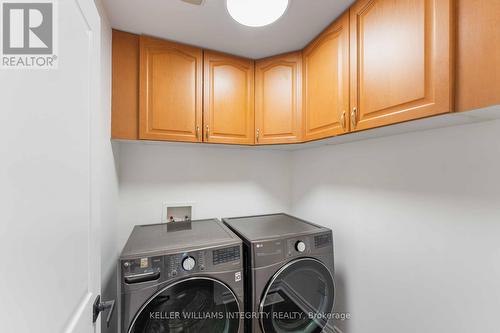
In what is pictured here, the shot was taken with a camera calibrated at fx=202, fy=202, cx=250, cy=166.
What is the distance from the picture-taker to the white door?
374mm

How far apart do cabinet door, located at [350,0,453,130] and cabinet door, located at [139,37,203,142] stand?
99 cm

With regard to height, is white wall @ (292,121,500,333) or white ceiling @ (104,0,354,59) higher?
white ceiling @ (104,0,354,59)

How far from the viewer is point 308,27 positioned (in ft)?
4.10

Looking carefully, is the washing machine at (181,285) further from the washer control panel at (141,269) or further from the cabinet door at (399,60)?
the cabinet door at (399,60)

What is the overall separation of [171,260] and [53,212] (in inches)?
24.3

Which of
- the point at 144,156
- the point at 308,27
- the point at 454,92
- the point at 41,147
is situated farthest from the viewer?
the point at 144,156

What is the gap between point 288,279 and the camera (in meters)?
1.20

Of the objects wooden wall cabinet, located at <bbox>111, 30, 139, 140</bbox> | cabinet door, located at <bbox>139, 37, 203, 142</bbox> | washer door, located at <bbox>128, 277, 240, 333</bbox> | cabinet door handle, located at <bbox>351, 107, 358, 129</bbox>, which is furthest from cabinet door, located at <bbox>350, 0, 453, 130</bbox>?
wooden wall cabinet, located at <bbox>111, 30, 139, 140</bbox>

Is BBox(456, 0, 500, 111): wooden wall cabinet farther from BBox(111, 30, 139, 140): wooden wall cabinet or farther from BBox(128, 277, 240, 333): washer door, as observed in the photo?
BBox(111, 30, 139, 140): wooden wall cabinet

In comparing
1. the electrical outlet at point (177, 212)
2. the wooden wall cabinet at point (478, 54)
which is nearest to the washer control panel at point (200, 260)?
the electrical outlet at point (177, 212)

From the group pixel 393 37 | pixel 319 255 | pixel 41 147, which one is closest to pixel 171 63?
pixel 41 147

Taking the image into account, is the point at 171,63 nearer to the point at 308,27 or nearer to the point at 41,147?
the point at 308,27

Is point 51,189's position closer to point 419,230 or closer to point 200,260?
point 200,260

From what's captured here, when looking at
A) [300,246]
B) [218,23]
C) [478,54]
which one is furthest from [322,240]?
[218,23]
